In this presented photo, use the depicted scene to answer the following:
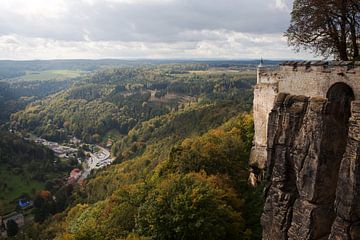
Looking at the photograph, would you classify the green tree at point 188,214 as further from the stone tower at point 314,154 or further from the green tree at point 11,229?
the green tree at point 11,229

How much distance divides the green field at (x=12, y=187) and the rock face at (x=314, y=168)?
5172 inches

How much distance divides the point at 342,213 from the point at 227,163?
23.5 metres

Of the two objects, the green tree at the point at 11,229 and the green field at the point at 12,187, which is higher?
the green tree at the point at 11,229

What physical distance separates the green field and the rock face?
131377 mm

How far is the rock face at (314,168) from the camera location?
1806 centimetres

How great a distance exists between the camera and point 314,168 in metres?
20.4

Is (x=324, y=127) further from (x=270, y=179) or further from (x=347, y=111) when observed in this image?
(x=270, y=179)

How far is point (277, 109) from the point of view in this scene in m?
24.3

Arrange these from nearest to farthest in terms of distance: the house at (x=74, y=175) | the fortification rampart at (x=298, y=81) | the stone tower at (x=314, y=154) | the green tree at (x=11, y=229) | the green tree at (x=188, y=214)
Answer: the stone tower at (x=314, y=154) → the fortification rampart at (x=298, y=81) → the green tree at (x=188, y=214) → the green tree at (x=11, y=229) → the house at (x=74, y=175)

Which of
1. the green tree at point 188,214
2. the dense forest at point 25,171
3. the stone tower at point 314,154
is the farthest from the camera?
the dense forest at point 25,171

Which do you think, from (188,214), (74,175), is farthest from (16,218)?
(188,214)

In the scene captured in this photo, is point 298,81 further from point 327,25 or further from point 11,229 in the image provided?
point 11,229

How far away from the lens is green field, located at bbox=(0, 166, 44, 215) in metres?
140

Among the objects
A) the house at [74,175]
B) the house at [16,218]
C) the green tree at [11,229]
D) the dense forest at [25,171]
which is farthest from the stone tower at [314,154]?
the house at [74,175]
